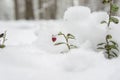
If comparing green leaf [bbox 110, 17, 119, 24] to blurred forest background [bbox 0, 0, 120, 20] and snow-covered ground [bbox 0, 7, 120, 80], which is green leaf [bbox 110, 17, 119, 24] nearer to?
snow-covered ground [bbox 0, 7, 120, 80]

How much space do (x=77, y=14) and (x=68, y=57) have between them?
1.99ft

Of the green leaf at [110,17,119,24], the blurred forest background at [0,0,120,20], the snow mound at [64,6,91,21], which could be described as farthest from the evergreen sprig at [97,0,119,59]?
the blurred forest background at [0,0,120,20]

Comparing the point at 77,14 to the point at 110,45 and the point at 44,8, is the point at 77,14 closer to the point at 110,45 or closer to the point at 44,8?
the point at 110,45

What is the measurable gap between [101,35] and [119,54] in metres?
0.19

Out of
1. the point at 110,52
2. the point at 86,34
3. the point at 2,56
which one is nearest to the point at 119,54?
the point at 110,52

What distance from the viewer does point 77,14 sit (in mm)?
2564

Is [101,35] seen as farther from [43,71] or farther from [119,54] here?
[43,71]

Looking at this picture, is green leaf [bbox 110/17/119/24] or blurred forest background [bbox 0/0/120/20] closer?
green leaf [bbox 110/17/119/24]

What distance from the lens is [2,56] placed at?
218cm

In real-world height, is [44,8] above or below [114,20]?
below

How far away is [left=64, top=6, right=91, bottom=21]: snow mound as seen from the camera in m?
2.57

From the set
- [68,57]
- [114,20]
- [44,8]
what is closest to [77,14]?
[114,20]

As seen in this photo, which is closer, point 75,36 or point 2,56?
point 2,56

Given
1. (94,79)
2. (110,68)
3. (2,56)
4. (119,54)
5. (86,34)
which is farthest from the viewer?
(86,34)
